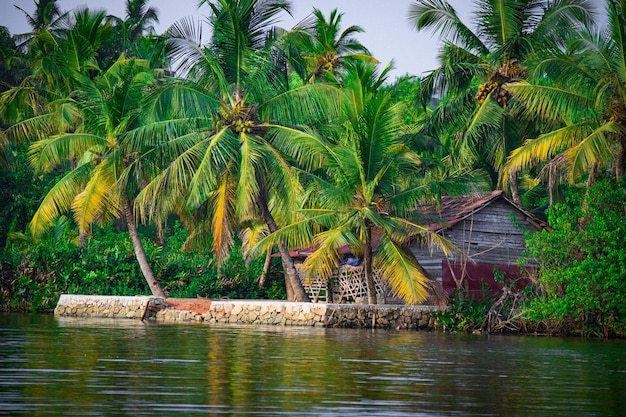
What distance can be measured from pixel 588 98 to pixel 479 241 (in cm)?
556

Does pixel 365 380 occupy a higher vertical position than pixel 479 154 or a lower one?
lower

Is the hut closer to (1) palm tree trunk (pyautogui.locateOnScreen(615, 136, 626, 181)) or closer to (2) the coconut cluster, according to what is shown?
(2) the coconut cluster

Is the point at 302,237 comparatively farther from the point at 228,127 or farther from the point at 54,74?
the point at 54,74

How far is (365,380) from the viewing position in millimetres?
11398

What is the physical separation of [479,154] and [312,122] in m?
7.92

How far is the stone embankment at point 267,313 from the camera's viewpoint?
951 inches

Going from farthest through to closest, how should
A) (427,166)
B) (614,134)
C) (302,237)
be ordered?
(427,166), (302,237), (614,134)

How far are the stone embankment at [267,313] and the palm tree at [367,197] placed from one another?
0.92 m

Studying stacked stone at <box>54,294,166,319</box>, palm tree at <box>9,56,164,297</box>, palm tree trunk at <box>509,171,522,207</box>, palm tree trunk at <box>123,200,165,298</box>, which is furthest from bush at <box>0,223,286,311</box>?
palm tree trunk at <box>509,171,522,207</box>

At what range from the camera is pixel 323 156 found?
81.8 ft

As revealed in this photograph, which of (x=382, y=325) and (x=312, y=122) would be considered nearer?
(x=382, y=325)

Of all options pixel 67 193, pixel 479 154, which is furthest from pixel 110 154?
pixel 479 154

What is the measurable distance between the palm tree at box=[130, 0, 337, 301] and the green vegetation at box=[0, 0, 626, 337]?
6 cm

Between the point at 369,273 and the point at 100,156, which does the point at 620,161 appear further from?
the point at 100,156
